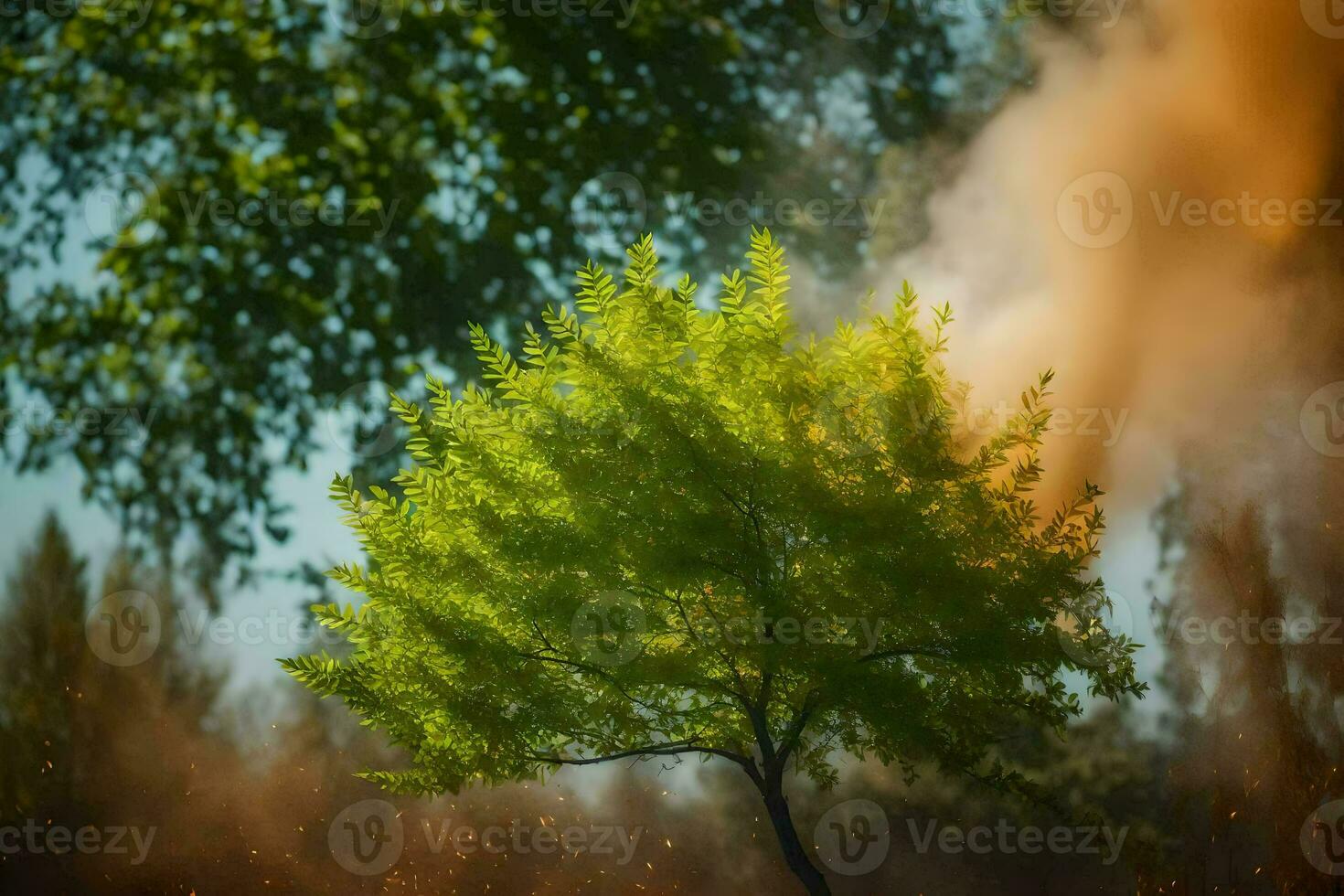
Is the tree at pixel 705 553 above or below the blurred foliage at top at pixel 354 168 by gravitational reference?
below

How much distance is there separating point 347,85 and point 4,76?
291 centimetres

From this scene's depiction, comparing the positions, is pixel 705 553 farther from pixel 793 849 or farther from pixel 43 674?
pixel 43 674

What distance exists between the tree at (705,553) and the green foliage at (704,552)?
0.4 inches

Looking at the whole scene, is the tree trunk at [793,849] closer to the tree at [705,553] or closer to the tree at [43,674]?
the tree at [705,553]

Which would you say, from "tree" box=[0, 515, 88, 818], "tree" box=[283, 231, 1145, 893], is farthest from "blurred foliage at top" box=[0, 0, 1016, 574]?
"tree" box=[283, 231, 1145, 893]

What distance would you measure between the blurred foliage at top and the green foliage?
3.66 meters

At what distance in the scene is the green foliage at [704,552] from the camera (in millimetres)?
4875

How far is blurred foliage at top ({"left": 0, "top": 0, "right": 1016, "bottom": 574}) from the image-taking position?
8625mm

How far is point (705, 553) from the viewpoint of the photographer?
4883mm

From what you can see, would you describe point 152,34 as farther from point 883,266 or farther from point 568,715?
point 568,715

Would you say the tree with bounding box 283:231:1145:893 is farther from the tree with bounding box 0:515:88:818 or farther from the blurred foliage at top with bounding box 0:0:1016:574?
the tree with bounding box 0:515:88:818

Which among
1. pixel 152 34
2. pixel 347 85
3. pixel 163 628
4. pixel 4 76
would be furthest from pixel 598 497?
pixel 4 76

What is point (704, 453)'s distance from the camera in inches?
191

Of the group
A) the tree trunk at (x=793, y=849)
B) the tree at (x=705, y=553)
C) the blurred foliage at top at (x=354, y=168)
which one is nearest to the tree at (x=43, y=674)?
the blurred foliage at top at (x=354, y=168)
